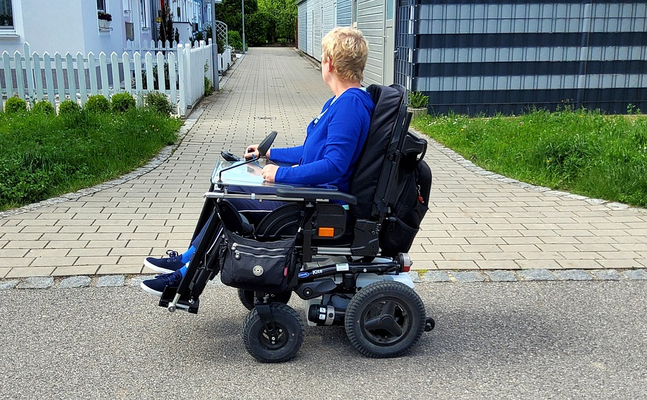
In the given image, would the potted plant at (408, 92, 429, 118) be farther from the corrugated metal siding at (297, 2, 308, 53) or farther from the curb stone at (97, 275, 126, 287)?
the corrugated metal siding at (297, 2, 308, 53)

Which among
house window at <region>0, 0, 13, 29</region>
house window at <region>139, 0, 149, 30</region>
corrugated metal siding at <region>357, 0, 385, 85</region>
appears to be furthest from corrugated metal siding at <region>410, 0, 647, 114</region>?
house window at <region>139, 0, 149, 30</region>

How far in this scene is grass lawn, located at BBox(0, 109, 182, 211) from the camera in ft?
22.6

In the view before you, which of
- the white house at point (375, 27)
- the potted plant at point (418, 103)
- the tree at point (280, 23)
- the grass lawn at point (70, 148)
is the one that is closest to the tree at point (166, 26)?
the white house at point (375, 27)

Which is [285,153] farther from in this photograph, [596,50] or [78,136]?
[596,50]

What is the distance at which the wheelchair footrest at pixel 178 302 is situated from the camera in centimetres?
361

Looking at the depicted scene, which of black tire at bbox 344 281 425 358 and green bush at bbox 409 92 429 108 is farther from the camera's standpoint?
green bush at bbox 409 92 429 108

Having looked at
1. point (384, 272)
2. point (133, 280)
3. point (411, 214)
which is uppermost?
point (411, 214)

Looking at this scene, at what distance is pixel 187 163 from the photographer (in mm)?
8562

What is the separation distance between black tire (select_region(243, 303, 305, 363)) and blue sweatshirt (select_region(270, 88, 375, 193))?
0.67 metres

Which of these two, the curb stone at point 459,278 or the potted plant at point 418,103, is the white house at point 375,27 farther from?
the curb stone at point 459,278

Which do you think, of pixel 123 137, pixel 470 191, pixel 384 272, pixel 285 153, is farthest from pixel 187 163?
pixel 384 272

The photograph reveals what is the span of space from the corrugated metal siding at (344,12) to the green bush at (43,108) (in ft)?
36.5

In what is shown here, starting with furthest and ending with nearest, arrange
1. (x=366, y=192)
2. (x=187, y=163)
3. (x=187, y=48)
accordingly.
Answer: (x=187, y=48) → (x=187, y=163) → (x=366, y=192)

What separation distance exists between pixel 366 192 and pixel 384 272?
0.47 metres
